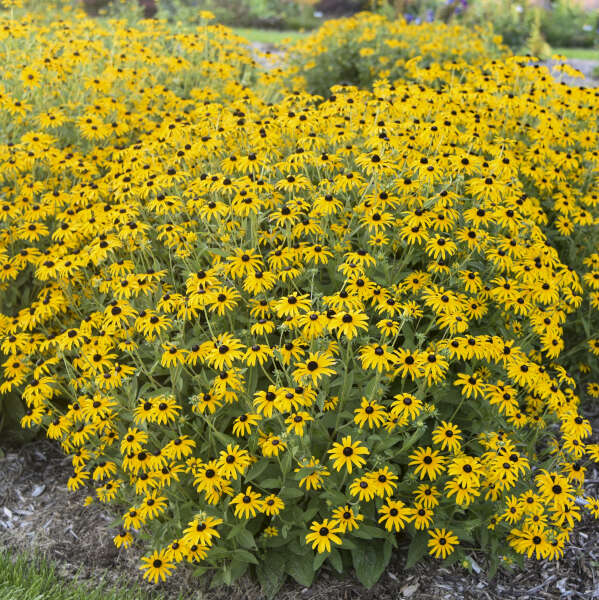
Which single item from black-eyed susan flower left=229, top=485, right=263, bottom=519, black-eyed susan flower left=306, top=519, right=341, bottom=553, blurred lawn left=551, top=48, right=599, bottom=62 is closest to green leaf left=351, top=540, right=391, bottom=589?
black-eyed susan flower left=306, top=519, right=341, bottom=553

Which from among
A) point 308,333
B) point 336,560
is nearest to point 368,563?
point 336,560

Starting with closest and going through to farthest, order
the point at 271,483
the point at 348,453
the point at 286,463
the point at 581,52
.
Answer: the point at 348,453 → the point at 286,463 → the point at 271,483 → the point at 581,52

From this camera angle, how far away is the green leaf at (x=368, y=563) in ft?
10.7

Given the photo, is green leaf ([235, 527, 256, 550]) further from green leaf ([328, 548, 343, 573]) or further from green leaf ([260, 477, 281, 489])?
green leaf ([328, 548, 343, 573])

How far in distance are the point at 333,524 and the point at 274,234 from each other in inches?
67.3

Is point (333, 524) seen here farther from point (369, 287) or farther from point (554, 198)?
point (554, 198)

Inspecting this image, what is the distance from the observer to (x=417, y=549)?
3316 millimetres

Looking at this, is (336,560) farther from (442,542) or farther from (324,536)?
(442,542)

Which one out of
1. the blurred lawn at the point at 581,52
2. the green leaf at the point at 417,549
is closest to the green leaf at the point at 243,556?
the green leaf at the point at 417,549

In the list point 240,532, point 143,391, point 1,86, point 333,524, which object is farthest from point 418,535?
point 1,86

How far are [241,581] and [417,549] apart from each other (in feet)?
3.13

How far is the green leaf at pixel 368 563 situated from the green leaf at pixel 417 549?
0.13 meters

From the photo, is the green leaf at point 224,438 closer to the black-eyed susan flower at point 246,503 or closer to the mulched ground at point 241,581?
the black-eyed susan flower at point 246,503

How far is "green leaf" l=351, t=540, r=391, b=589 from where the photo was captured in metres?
3.25
